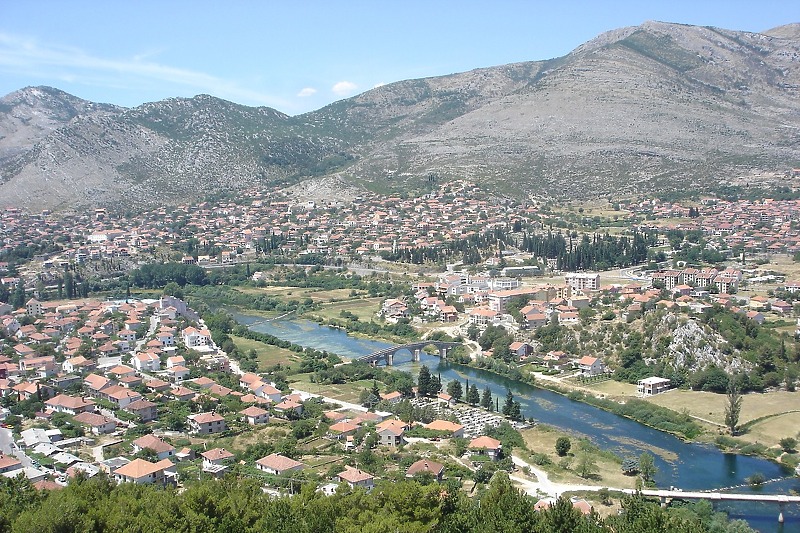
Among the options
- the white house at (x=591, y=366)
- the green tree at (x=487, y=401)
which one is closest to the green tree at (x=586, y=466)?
the green tree at (x=487, y=401)

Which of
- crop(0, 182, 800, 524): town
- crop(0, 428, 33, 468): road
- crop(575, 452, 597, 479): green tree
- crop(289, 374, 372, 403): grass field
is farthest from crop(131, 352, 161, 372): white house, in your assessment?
crop(575, 452, 597, 479): green tree

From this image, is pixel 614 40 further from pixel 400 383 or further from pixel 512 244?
pixel 400 383

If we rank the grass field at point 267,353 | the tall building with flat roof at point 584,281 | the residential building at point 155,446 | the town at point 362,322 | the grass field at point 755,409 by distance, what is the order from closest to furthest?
the residential building at point 155,446
the town at point 362,322
the grass field at point 755,409
the grass field at point 267,353
the tall building with flat roof at point 584,281

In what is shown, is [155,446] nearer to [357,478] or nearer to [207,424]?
[207,424]

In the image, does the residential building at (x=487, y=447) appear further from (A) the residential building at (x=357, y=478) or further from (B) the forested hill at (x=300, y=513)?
(B) the forested hill at (x=300, y=513)

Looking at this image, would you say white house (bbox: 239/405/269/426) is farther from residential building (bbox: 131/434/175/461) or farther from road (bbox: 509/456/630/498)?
road (bbox: 509/456/630/498)

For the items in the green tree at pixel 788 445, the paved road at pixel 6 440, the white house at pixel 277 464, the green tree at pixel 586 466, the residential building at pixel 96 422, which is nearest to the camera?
the white house at pixel 277 464

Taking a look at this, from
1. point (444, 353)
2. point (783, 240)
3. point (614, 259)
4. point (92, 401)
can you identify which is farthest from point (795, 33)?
point (92, 401)

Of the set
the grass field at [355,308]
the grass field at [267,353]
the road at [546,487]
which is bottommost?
the road at [546,487]
